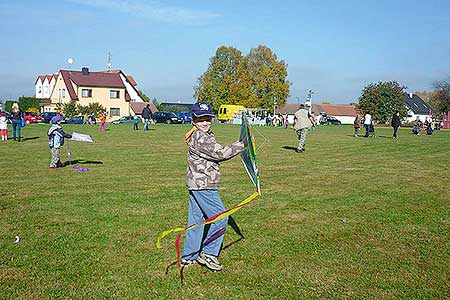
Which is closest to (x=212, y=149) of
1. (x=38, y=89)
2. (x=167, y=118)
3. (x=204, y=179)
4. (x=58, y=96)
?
(x=204, y=179)

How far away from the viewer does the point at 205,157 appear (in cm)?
575

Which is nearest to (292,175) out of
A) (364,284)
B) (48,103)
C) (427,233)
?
(427,233)

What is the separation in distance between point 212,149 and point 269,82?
261 ft

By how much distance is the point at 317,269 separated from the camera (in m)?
5.83

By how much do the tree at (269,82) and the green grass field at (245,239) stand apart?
71212 mm

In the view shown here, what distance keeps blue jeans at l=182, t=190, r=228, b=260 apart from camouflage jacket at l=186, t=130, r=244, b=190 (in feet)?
0.40

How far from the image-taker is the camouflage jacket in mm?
5680

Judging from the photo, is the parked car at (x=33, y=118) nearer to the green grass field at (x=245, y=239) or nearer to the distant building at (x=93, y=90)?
the distant building at (x=93, y=90)

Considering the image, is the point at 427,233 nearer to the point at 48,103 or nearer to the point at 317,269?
the point at 317,269

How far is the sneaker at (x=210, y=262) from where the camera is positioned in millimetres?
5770

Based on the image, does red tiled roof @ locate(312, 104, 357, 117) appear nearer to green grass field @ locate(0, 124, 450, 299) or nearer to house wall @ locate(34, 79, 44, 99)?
house wall @ locate(34, 79, 44, 99)

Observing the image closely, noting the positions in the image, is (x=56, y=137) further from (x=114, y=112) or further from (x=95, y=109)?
(x=114, y=112)

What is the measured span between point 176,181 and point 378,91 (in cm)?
7206

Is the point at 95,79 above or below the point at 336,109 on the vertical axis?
above
